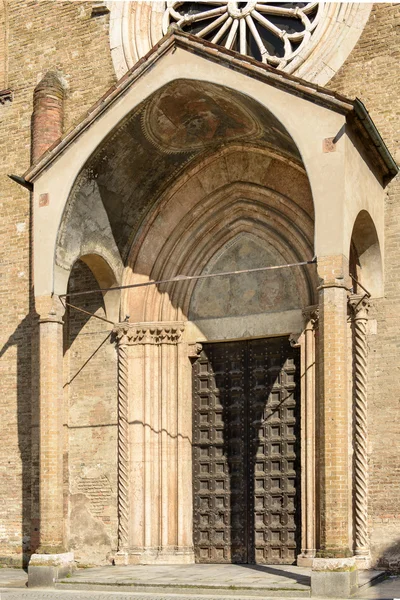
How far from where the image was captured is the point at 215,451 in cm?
1395

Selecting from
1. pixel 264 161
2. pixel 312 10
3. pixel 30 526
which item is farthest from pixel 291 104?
pixel 30 526

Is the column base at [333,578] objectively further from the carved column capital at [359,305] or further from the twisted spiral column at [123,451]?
the twisted spiral column at [123,451]

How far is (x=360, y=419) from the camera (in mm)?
12703

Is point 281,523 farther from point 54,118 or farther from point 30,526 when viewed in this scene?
point 54,118

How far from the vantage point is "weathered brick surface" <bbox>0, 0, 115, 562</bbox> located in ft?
48.8

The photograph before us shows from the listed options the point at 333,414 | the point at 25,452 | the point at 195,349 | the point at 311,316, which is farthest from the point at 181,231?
the point at 333,414

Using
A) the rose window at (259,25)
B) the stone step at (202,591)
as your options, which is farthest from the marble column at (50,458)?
the rose window at (259,25)

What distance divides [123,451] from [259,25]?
6.00 m

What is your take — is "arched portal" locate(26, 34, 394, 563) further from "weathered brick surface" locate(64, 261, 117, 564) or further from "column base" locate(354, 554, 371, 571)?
"column base" locate(354, 554, 371, 571)

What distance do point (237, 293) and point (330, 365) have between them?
3111 millimetres

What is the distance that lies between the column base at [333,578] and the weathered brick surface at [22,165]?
507 cm

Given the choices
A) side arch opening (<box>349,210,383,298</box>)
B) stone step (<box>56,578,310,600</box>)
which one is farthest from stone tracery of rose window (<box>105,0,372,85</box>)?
stone step (<box>56,578,310,600</box>)

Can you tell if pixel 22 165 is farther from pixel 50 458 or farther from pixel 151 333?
pixel 50 458

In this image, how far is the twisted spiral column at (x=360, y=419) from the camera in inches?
491
